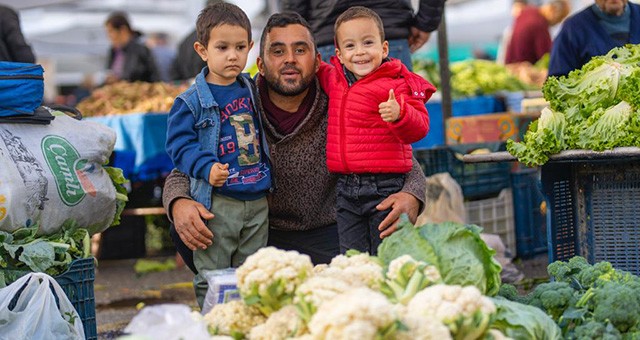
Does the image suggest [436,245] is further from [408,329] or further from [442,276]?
[408,329]

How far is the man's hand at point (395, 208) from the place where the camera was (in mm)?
4184

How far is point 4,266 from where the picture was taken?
4355 millimetres

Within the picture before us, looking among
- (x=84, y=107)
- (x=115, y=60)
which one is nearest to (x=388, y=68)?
(x=84, y=107)

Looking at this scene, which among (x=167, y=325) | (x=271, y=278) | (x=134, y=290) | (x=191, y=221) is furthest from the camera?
(x=134, y=290)

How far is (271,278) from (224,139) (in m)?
1.40

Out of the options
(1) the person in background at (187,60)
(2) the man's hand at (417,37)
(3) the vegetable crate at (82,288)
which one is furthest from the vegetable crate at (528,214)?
(1) the person in background at (187,60)

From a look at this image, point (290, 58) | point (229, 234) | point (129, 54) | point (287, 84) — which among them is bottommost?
point (229, 234)

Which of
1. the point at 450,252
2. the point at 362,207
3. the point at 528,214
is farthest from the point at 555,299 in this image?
the point at 528,214

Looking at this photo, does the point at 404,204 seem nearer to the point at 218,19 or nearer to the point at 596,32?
the point at 218,19

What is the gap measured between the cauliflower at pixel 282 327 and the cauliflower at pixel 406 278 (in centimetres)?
31

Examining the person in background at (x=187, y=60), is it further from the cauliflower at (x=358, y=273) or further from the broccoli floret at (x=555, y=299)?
the cauliflower at (x=358, y=273)

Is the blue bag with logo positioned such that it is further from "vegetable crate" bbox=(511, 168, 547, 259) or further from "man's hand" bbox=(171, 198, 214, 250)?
"vegetable crate" bbox=(511, 168, 547, 259)

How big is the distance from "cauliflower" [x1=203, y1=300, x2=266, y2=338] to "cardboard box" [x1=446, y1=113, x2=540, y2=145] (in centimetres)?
502

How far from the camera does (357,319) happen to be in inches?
101
